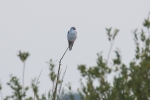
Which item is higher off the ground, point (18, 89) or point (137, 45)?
point (137, 45)

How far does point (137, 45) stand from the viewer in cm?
734

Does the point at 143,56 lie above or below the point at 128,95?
above

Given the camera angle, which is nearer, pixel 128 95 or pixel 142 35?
pixel 128 95

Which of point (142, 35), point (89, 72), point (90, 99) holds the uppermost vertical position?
point (142, 35)

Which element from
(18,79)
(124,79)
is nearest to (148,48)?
(124,79)

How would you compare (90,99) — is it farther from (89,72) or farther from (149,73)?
(149,73)

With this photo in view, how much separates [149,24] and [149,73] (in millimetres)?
987

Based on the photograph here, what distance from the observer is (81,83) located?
7031 mm

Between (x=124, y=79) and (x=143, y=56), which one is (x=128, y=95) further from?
(x=143, y=56)

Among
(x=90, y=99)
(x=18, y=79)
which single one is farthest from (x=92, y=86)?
(x=18, y=79)

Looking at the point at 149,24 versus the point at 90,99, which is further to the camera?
the point at 149,24

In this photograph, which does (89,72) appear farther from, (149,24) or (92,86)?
(149,24)

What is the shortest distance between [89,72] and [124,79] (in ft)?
1.82

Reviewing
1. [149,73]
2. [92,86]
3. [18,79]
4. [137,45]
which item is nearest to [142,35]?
[137,45]
